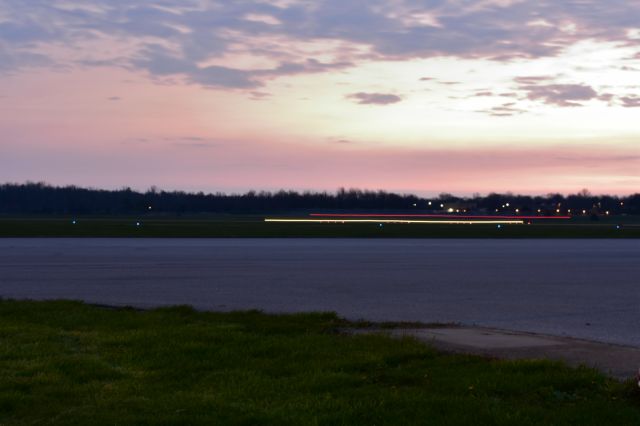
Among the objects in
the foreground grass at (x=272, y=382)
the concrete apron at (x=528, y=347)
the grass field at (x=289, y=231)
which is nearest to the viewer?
the foreground grass at (x=272, y=382)

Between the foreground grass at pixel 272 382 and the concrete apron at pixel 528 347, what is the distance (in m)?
0.66

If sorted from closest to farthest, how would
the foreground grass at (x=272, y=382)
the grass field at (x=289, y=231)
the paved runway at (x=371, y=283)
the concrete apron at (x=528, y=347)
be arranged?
the foreground grass at (x=272, y=382) → the concrete apron at (x=528, y=347) → the paved runway at (x=371, y=283) → the grass field at (x=289, y=231)

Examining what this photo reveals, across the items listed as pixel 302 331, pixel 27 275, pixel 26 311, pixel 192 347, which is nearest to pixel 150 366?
pixel 192 347

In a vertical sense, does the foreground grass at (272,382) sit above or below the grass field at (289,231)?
below

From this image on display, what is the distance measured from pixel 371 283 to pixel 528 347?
426 inches

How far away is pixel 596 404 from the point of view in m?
8.30

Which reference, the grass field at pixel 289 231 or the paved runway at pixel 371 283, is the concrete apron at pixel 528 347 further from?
the grass field at pixel 289 231

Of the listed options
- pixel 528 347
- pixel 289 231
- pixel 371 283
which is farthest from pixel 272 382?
pixel 289 231

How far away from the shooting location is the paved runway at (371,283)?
1625cm

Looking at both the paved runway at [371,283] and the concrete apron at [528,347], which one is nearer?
the concrete apron at [528,347]

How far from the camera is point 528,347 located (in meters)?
11.9

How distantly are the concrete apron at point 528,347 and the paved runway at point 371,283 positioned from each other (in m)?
1.11

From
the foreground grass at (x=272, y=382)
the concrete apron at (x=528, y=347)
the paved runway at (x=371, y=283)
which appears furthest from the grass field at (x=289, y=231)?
the foreground grass at (x=272, y=382)

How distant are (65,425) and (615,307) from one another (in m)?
13.4
